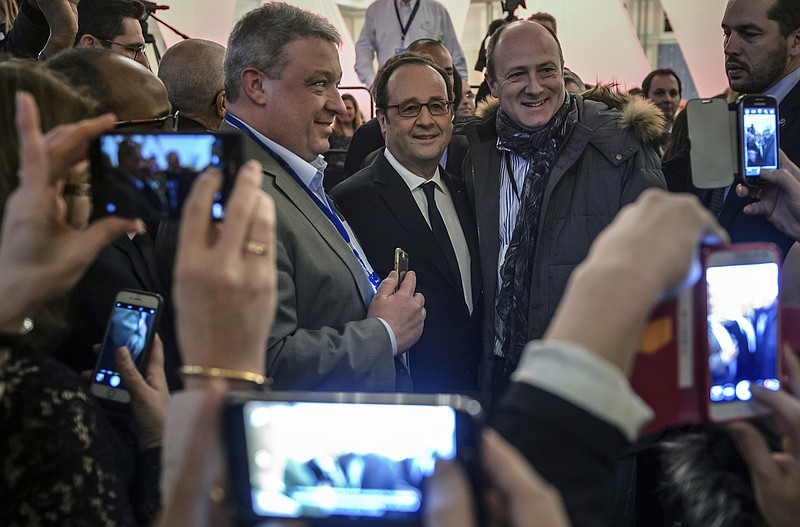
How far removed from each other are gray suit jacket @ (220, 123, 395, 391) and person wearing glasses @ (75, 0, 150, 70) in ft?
5.28

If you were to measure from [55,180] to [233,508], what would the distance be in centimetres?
49

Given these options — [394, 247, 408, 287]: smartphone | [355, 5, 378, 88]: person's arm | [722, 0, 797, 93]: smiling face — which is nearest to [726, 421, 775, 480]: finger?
[394, 247, 408, 287]: smartphone

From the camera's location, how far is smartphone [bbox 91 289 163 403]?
5.24 ft

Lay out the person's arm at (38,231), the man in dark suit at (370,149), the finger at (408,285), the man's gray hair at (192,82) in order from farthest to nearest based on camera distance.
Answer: the man in dark suit at (370,149), the man's gray hair at (192,82), the finger at (408,285), the person's arm at (38,231)

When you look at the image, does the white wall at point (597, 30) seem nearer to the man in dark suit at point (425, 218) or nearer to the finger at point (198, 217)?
the man in dark suit at point (425, 218)

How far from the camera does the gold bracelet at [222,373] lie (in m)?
0.85

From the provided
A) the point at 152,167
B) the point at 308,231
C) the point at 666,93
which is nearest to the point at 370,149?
the point at 308,231

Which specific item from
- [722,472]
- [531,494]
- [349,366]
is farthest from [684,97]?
[531,494]

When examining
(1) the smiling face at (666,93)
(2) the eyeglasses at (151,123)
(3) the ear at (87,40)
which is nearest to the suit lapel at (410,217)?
(2) the eyeglasses at (151,123)

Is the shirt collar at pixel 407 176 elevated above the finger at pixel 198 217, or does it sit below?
above

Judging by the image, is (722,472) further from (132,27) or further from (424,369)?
(132,27)

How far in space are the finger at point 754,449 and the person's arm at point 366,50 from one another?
630 centimetres

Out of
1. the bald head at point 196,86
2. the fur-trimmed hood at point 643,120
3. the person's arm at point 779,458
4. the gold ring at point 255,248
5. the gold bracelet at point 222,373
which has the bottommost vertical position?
the person's arm at point 779,458

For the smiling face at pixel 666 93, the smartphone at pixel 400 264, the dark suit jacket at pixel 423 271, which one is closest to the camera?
the smartphone at pixel 400 264
